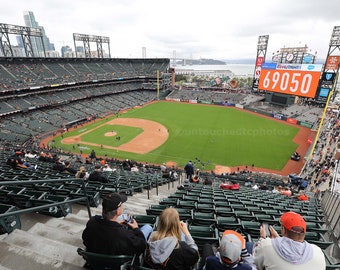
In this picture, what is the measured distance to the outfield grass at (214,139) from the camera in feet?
96.8

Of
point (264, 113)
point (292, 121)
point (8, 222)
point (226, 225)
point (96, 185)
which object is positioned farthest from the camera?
point (264, 113)

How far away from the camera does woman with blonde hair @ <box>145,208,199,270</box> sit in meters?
2.83

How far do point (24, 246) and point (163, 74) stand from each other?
255 ft

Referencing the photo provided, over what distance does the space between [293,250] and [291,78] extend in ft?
162

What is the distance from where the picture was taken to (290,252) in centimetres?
275

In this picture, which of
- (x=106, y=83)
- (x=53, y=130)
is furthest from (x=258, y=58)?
(x=53, y=130)

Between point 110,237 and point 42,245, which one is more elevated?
point 110,237

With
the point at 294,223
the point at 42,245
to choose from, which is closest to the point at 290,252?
the point at 294,223

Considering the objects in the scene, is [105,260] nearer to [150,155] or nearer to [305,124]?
[150,155]

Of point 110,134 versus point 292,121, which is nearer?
point 110,134

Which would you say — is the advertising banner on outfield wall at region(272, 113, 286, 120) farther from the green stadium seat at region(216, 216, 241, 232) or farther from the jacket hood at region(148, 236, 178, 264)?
the jacket hood at region(148, 236, 178, 264)

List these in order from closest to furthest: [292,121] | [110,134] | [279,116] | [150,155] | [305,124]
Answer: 1. [150,155]
2. [110,134]
3. [305,124]
4. [292,121]
5. [279,116]

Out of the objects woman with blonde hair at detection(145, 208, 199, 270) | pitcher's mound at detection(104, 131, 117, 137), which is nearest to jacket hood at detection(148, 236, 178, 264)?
woman with blonde hair at detection(145, 208, 199, 270)

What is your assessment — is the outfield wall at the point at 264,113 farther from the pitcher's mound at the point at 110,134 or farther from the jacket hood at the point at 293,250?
the jacket hood at the point at 293,250
